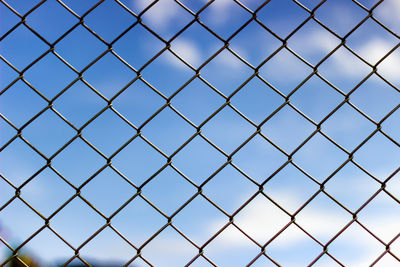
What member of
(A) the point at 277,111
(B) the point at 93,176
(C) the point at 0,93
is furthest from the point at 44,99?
(A) the point at 277,111

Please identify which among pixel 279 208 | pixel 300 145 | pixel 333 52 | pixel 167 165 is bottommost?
pixel 167 165

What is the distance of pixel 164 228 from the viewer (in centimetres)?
193

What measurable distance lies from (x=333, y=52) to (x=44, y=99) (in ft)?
3.89

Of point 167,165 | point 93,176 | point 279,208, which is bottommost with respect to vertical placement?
→ point 93,176

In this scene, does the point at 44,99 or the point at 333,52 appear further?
the point at 333,52

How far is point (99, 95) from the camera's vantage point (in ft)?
6.51

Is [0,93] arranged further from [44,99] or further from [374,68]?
[374,68]

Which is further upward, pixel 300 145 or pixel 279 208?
pixel 300 145

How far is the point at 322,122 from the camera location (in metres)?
2.08

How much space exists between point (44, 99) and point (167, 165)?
54 cm

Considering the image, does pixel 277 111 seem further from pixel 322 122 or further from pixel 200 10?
pixel 200 10

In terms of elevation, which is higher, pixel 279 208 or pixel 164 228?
pixel 279 208

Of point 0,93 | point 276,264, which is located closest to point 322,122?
point 276,264

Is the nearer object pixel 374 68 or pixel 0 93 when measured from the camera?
pixel 0 93
